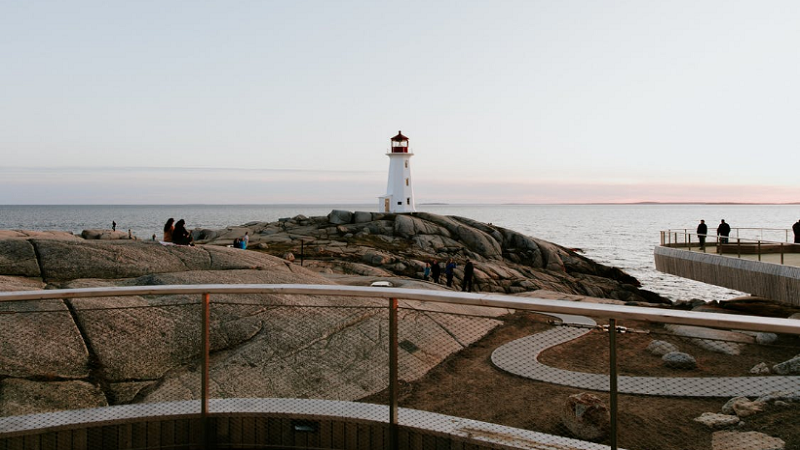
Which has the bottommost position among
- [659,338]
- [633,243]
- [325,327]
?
[633,243]

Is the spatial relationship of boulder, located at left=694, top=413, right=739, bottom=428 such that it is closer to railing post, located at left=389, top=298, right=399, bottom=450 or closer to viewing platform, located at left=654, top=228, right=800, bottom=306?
railing post, located at left=389, top=298, right=399, bottom=450

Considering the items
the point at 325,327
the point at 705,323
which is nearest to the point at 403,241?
the point at 325,327

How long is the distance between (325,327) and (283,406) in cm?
200

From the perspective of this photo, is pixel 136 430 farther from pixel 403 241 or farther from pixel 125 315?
pixel 403 241

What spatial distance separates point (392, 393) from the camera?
13.5 feet

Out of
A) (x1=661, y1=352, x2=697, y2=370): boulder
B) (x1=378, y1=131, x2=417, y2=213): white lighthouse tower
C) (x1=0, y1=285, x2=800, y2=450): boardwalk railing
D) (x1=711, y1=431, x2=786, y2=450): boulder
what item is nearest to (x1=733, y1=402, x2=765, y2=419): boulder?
(x1=0, y1=285, x2=800, y2=450): boardwalk railing

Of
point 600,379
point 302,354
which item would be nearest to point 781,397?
point 600,379

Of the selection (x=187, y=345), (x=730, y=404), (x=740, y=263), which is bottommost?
(x=740, y=263)

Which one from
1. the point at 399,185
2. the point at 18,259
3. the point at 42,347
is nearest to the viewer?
the point at 42,347

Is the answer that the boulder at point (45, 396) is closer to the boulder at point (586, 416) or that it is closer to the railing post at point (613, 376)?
the boulder at point (586, 416)

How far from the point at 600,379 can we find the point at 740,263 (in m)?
20.7

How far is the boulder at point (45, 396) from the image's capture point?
14.5 ft

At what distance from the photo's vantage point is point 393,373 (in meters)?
4.13

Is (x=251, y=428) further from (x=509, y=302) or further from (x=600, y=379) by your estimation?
(x=600, y=379)
